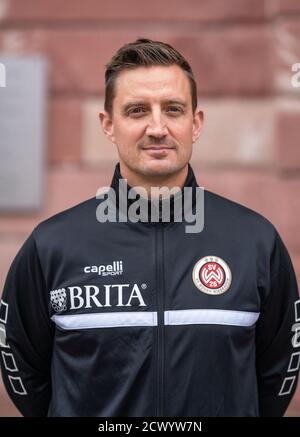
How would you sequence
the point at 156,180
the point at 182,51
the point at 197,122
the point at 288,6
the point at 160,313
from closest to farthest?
the point at 160,313, the point at 156,180, the point at 197,122, the point at 288,6, the point at 182,51

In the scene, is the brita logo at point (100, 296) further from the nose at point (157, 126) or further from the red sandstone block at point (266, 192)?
the red sandstone block at point (266, 192)

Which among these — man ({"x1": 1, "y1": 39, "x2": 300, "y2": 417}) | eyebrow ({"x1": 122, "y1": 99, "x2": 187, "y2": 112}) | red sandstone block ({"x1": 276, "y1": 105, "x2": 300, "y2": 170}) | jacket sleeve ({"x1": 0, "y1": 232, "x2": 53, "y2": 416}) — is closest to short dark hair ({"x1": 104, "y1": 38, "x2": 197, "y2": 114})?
man ({"x1": 1, "y1": 39, "x2": 300, "y2": 417})

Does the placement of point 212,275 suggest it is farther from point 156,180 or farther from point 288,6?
point 288,6

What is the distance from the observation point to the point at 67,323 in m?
2.50

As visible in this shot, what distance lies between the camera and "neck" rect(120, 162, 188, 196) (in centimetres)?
255

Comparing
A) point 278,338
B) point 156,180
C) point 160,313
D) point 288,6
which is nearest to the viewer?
point 160,313

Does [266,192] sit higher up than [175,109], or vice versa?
[175,109]

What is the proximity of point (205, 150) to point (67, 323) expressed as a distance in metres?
2.35

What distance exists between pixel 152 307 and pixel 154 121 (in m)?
0.56

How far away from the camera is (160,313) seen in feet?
8.01

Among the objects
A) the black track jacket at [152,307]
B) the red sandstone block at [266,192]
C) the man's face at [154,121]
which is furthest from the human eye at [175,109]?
the red sandstone block at [266,192]

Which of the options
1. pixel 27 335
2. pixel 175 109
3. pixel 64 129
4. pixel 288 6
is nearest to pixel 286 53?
pixel 288 6

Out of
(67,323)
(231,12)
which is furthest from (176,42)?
(67,323)

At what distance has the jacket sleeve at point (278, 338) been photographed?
2652 millimetres
